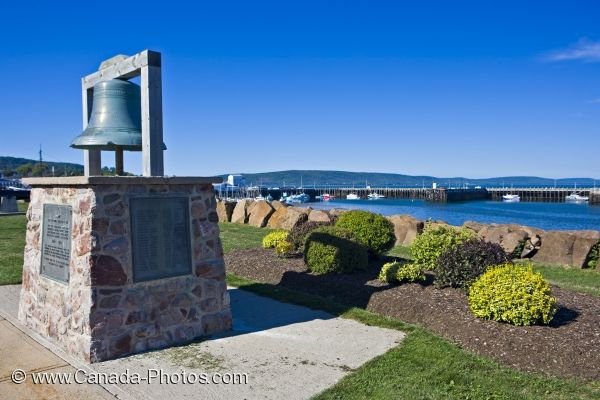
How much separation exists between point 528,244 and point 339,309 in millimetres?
7552

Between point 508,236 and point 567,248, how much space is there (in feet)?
5.06

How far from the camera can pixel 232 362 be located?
5766 mm

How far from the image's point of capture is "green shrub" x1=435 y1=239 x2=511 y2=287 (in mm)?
7801

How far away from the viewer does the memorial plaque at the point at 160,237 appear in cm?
619

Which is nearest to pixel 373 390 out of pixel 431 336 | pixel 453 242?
pixel 431 336

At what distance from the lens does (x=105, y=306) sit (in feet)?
19.3

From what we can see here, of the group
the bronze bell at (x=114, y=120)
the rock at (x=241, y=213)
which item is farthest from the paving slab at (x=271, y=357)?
the rock at (x=241, y=213)

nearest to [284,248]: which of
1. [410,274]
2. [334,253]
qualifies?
[334,253]

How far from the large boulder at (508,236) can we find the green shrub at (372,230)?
10.1 ft

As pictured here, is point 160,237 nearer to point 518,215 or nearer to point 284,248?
point 284,248

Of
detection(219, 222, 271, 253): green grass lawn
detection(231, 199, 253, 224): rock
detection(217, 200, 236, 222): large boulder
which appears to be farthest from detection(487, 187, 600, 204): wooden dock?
detection(219, 222, 271, 253): green grass lawn

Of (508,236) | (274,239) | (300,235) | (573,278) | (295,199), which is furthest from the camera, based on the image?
(295,199)

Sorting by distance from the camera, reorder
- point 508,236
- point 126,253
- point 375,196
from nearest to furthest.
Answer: point 126,253, point 508,236, point 375,196

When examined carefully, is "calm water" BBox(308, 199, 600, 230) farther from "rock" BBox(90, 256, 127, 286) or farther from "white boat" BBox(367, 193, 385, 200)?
"white boat" BBox(367, 193, 385, 200)
